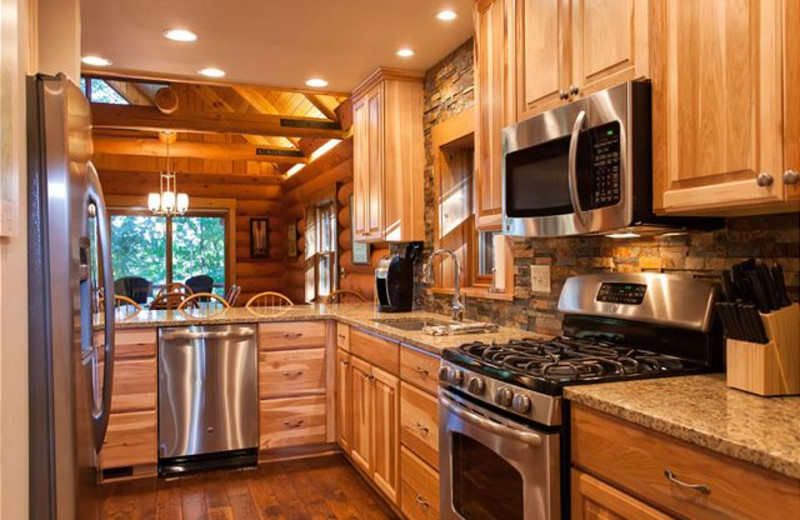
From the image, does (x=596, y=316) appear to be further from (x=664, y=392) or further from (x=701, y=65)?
(x=701, y=65)

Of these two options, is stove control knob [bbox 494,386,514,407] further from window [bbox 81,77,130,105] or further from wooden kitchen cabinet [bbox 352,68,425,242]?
window [bbox 81,77,130,105]

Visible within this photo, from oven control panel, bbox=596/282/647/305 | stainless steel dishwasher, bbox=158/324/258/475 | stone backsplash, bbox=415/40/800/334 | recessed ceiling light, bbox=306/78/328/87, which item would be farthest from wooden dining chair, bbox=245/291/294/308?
oven control panel, bbox=596/282/647/305

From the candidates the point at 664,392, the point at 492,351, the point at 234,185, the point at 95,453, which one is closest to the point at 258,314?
the point at 95,453

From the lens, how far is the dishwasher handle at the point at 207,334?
11.5ft

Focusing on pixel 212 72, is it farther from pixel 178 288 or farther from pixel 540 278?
pixel 178 288

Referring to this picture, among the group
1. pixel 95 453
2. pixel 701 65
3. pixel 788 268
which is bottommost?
pixel 95 453

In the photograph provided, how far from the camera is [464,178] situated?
145 inches

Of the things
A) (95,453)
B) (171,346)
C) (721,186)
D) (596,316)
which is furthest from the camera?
(171,346)

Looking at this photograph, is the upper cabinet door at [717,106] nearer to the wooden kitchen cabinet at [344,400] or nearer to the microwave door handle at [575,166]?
the microwave door handle at [575,166]

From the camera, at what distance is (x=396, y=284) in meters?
3.87

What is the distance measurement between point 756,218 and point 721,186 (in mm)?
295

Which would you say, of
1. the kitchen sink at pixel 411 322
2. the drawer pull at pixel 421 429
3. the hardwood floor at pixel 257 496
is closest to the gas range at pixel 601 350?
the drawer pull at pixel 421 429

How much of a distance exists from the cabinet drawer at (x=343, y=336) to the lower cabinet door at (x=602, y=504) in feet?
7.01

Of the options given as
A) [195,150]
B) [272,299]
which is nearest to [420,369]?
[272,299]
